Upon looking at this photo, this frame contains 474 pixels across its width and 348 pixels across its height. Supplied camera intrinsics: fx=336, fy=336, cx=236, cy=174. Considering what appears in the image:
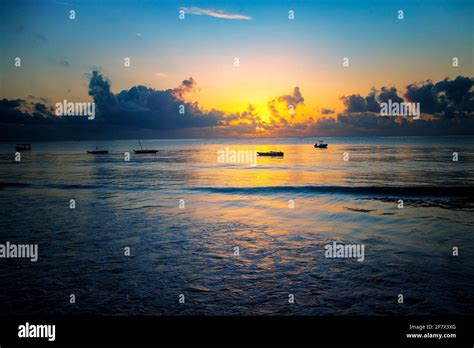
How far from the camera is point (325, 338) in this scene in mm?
6023

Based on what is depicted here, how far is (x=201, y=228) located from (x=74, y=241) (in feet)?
18.2

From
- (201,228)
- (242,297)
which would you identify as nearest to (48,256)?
(201,228)

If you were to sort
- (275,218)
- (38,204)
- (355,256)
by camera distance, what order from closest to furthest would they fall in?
(355,256)
(275,218)
(38,204)

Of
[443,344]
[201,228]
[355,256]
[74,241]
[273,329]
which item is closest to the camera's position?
[443,344]

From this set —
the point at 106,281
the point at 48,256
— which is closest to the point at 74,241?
the point at 48,256

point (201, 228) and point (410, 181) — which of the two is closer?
point (201, 228)

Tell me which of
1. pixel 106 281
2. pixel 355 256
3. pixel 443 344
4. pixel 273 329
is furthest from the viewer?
pixel 355 256

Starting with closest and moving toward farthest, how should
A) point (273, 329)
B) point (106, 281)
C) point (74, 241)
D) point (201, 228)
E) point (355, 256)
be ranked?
point (273, 329), point (106, 281), point (355, 256), point (74, 241), point (201, 228)

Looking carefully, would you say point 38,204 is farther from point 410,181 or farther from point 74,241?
point 410,181

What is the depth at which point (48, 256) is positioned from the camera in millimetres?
11867

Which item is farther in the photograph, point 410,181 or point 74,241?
point 410,181

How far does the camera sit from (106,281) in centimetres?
951

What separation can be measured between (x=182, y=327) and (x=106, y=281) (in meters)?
3.73

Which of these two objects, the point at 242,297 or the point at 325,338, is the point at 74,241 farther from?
the point at 325,338
